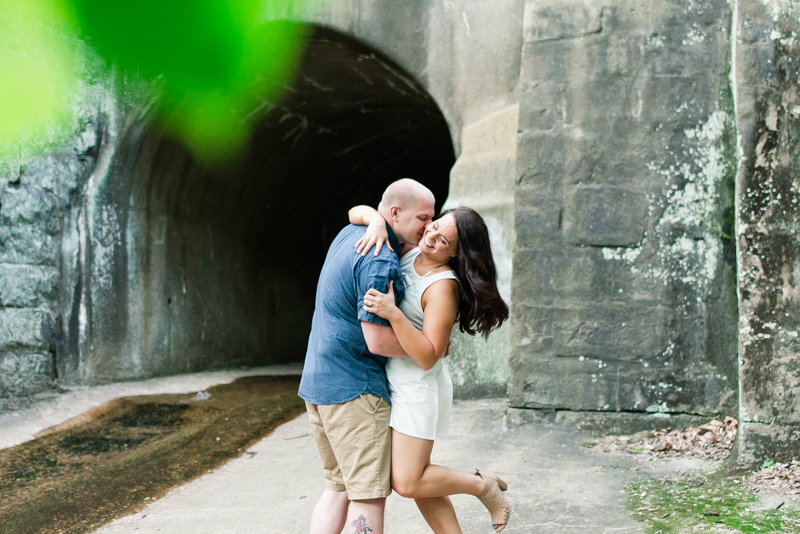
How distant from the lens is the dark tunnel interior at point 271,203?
6660 millimetres

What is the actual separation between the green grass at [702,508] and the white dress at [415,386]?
124 centimetres

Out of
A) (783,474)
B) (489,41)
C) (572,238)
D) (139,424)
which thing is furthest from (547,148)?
(139,424)

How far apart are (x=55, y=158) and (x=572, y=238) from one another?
464 centimetres

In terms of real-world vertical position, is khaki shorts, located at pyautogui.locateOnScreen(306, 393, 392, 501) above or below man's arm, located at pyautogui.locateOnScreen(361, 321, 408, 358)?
below

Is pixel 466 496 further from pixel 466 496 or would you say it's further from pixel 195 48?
pixel 195 48

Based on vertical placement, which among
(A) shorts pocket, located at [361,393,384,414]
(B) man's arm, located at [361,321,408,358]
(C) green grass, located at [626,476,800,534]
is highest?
(B) man's arm, located at [361,321,408,358]

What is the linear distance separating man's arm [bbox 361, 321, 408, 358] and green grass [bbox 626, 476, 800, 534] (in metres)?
1.53

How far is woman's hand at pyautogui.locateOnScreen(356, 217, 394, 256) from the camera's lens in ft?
7.37

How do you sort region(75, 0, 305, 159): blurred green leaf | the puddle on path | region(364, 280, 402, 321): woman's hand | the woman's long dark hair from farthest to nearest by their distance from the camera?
region(75, 0, 305, 159): blurred green leaf < the puddle on path < the woman's long dark hair < region(364, 280, 402, 321): woman's hand

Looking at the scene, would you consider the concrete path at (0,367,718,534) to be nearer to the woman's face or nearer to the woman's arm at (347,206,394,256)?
the woman's face

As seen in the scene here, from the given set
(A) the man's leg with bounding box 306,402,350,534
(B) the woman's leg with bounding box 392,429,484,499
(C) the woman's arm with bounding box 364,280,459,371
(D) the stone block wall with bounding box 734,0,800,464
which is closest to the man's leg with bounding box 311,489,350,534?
(A) the man's leg with bounding box 306,402,350,534

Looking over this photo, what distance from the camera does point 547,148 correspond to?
4309 mm

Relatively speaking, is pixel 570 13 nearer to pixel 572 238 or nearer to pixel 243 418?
pixel 572 238

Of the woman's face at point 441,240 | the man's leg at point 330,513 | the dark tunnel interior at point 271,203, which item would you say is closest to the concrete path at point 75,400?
the dark tunnel interior at point 271,203
